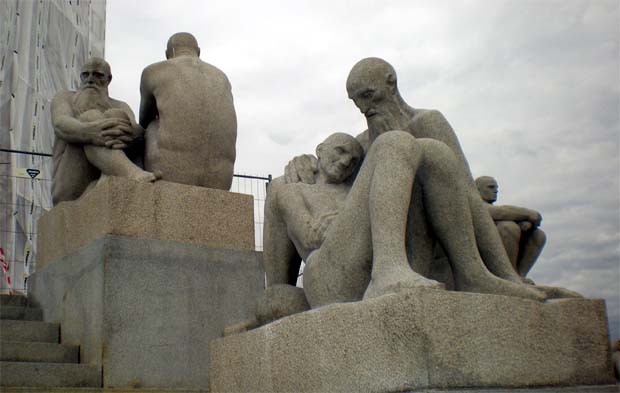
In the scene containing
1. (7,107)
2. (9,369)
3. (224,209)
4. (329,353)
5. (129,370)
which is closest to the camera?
(329,353)

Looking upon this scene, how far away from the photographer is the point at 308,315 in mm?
3684

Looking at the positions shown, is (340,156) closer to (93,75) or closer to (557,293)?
(557,293)

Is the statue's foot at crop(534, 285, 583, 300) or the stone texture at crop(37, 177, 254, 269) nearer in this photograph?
the statue's foot at crop(534, 285, 583, 300)

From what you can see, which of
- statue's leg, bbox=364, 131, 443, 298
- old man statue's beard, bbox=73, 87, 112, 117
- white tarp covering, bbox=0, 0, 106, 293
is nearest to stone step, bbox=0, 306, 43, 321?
old man statue's beard, bbox=73, 87, 112, 117

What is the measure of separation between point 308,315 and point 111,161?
455cm

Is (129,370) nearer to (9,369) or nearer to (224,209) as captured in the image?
(9,369)

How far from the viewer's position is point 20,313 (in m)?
7.71

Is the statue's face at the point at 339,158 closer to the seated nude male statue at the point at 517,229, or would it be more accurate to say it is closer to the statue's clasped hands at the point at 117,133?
the seated nude male statue at the point at 517,229

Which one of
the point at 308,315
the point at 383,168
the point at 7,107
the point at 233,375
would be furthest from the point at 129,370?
the point at 7,107

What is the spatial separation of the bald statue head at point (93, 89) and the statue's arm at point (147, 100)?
1.34ft

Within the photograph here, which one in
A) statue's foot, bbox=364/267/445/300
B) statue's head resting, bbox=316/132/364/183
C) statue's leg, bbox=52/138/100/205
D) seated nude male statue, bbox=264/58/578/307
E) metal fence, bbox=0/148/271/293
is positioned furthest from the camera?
metal fence, bbox=0/148/271/293

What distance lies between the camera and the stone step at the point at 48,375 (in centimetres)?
600

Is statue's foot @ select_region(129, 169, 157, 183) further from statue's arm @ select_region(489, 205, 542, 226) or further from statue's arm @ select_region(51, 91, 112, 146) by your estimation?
statue's arm @ select_region(489, 205, 542, 226)

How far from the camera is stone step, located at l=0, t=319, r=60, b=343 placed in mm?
6982
